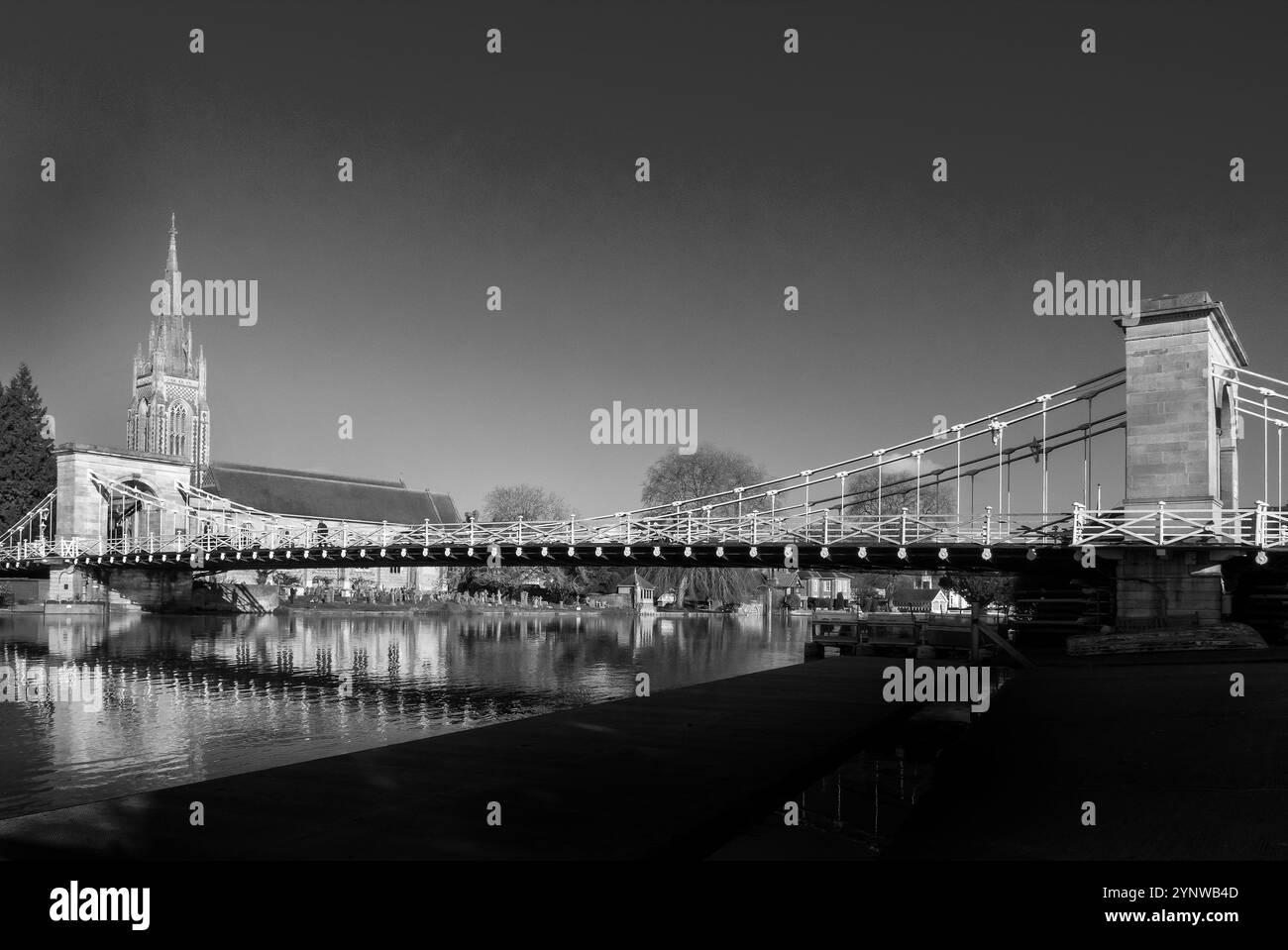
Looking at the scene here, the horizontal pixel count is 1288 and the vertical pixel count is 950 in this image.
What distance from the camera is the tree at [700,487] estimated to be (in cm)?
8250

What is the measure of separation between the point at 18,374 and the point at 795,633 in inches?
2441

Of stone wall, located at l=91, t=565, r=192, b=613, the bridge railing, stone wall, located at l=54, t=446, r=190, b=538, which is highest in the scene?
stone wall, located at l=54, t=446, r=190, b=538

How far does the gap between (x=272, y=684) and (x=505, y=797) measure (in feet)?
68.7

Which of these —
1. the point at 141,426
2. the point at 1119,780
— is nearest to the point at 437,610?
the point at 1119,780

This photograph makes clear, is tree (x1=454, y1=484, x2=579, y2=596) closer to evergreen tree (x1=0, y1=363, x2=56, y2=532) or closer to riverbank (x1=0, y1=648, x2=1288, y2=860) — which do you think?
evergreen tree (x1=0, y1=363, x2=56, y2=532)

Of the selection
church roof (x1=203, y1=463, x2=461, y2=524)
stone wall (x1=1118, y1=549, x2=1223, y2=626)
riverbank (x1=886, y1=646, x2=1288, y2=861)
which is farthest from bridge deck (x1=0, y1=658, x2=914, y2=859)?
church roof (x1=203, y1=463, x2=461, y2=524)

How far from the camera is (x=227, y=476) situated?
108625mm

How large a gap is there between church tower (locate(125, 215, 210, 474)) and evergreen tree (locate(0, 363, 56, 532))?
5776 cm

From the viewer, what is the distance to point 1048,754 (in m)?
12.5

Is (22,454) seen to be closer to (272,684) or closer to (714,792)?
(272,684)

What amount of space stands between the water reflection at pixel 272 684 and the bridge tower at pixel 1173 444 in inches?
461

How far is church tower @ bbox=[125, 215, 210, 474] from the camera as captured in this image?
137750 millimetres
